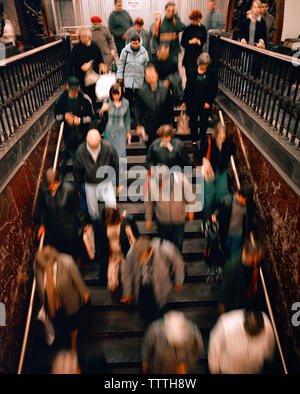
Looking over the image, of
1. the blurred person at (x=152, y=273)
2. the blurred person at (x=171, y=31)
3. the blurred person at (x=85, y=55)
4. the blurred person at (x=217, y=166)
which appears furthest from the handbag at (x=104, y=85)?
the blurred person at (x=152, y=273)

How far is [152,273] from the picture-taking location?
340 cm

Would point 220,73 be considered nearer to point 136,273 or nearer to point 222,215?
point 222,215

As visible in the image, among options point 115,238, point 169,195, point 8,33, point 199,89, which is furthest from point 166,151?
point 8,33

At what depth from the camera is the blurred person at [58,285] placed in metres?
3.28

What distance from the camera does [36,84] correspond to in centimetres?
520

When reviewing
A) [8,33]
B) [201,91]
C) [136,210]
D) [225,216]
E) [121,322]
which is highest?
[8,33]

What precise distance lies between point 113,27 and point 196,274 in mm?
6131

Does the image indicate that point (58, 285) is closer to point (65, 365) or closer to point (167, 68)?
point (65, 365)

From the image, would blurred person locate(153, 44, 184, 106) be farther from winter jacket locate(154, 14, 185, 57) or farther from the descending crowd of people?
winter jacket locate(154, 14, 185, 57)

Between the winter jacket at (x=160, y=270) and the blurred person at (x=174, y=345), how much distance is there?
0.54 metres

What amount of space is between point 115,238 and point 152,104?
93.0 inches


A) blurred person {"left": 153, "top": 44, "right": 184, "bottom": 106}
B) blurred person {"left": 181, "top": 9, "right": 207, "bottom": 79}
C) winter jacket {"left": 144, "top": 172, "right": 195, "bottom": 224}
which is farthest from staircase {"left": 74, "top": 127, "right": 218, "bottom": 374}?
blurred person {"left": 181, "top": 9, "right": 207, "bottom": 79}
